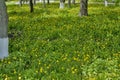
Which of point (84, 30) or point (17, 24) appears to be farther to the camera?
point (17, 24)

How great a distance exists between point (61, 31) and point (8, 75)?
793 cm

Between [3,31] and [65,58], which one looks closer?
[65,58]

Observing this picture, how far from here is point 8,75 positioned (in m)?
9.88

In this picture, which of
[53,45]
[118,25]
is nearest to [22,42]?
[53,45]

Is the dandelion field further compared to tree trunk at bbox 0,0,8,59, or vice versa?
tree trunk at bbox 0,0,8,59

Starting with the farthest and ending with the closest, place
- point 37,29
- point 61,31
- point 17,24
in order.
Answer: point 17,24 → point 37,29 → point 61,31

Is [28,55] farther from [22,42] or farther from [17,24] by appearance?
[17,24]

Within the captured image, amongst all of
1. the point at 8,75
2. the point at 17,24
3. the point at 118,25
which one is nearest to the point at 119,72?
the point at 8,75

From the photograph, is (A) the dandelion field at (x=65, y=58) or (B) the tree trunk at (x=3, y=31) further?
(B) the tree trunk at (x=3, y=31)

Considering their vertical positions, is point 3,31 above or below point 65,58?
above

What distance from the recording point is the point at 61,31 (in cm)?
1745

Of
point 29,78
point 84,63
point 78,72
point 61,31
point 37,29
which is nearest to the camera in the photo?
point 29,78

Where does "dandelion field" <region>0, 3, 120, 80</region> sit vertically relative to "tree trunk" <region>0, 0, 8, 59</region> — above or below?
below

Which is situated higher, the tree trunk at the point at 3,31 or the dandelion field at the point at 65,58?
the tree trunk at the point at 3,31
